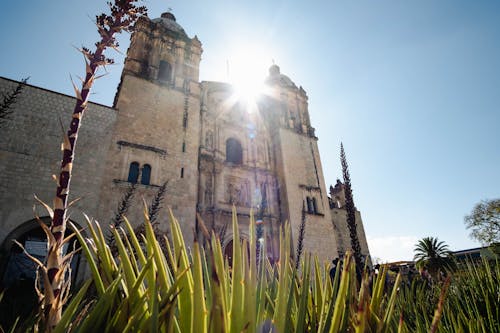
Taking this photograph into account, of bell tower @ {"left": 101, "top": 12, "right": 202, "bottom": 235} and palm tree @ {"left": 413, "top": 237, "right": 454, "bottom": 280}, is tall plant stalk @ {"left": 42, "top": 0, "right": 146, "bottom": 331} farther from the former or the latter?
palm tree @ {"left": 413, "top": 237, "right": 454, "bottom": 280}

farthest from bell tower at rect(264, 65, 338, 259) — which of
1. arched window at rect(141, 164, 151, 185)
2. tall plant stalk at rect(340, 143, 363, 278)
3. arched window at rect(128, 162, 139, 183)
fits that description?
tall plant stalk at rect(340, 143, 363, 278)

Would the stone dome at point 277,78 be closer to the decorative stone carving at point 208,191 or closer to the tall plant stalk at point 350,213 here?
the decorative stone carving at point 208,191

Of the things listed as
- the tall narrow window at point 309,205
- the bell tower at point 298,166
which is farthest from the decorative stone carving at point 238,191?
the tall narrow window at point 309,205

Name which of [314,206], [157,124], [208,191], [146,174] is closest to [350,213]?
[146,174]

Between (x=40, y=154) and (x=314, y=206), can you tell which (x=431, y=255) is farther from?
(x=40, y=154)

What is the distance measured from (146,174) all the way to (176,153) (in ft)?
4.77

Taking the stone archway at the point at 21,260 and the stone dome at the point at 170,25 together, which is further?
the stone dome at the point at 170,25

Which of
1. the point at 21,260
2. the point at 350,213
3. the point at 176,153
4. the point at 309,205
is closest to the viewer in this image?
the point at 350,213

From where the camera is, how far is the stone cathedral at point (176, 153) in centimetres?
715

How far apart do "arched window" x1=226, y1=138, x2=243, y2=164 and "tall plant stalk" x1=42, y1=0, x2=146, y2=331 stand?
11.5 meters

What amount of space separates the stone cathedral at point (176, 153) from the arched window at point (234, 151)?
6 centimetres

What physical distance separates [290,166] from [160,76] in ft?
25.8

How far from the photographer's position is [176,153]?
10242 mm

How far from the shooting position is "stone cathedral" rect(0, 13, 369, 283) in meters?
7.15
